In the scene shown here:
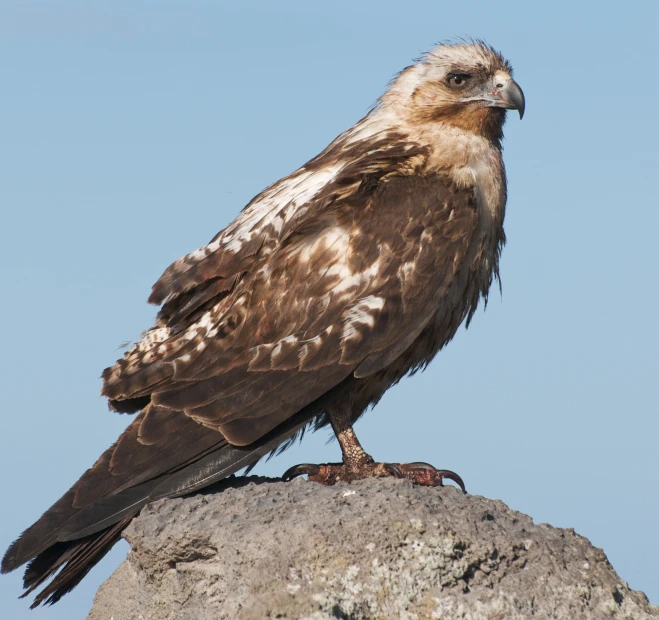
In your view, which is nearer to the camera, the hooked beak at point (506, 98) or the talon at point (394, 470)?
the talon at point (394, 470)

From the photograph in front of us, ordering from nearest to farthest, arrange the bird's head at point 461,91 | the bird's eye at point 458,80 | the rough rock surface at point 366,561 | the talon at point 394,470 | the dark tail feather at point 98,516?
the rough rock surface at point 366,561
the dark tail feather at point 98,516
the talon at point 394,470
the bird's head at point 461,91
the bird's eye at point 458,80

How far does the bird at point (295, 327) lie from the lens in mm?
6219

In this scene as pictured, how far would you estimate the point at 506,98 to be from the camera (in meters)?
7.79

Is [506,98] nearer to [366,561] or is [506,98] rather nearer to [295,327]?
[295,327]

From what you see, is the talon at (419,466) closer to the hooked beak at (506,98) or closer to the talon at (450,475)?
the talon at (450,475)

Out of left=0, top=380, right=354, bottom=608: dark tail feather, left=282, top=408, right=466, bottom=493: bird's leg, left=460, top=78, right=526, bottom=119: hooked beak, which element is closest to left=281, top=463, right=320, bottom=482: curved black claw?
left=282, top=408, right=466, bottom=493: bird's leg

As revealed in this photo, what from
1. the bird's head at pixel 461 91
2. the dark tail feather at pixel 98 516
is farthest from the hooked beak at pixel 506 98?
the dark tail feather at pixel 98 516

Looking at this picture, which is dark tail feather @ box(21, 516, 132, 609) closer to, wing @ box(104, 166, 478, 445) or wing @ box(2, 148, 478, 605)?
wing @ box(2, 148, 478, 605)

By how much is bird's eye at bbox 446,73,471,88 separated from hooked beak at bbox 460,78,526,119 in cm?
12

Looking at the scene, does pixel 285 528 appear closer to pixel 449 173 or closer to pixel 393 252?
pixel 393 252

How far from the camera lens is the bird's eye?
787 cm

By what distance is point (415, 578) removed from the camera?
536cm

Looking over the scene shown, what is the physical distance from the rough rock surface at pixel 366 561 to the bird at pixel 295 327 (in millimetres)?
399

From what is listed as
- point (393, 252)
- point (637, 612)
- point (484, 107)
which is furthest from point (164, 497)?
point (484, 107)
